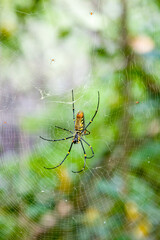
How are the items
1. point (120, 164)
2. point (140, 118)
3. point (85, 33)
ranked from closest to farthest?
point (140, 118) → point (120, 164) → point (85, 33)

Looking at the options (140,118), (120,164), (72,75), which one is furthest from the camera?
(72,75)

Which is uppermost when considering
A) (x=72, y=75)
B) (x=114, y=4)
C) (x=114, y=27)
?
(x=114, y=4)

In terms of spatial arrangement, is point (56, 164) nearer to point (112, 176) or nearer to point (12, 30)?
point (112, 176)

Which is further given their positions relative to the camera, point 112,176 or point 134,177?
point 112,176

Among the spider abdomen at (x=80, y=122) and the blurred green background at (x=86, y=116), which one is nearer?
the blurred green background at (x=86, y=116)

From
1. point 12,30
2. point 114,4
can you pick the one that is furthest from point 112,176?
point 12,30

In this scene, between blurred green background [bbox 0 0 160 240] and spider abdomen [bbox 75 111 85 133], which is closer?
blurred green background [bbox 0 0 160 240]

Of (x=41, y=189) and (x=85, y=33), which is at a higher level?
(x=85, y=33)

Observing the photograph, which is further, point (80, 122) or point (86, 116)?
point (86, 116)
